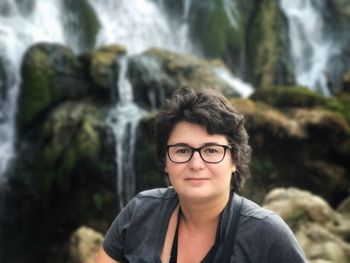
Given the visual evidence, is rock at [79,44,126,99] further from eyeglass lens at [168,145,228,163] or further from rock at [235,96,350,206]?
eyeglass lens at [168,145,228,163]

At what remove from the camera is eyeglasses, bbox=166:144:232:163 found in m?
2.14

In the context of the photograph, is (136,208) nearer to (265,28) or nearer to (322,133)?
(322,133)

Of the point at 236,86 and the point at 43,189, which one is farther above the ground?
the point at 236,86

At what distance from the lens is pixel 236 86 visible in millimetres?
12586

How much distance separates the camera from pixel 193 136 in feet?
7.06

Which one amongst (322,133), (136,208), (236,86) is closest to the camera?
(136,208)

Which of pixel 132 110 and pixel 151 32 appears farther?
pixel 151 32

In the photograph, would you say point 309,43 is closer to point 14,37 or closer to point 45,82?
point 14,37

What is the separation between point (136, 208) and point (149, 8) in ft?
47.5

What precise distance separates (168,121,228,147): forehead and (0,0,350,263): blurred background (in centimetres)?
383

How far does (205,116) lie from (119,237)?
679 millimetres

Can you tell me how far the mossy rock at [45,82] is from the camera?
11484mm

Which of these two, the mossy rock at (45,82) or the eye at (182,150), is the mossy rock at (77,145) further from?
the eye at (182,150)

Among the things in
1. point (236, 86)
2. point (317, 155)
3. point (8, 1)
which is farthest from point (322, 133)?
point (8, 1)
